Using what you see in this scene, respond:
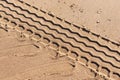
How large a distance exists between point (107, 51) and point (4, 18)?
218cm

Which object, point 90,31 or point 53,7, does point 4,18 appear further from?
point 90,31

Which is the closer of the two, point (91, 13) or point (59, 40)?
point (59, 40)

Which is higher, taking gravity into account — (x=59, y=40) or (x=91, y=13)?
(x=91, y=13)

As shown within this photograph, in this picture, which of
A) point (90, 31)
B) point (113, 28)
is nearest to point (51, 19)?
point (90, 31)

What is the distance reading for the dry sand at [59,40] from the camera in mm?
4855

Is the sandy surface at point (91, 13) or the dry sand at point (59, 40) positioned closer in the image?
the dry sand at point (59, 40)

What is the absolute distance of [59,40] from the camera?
555cm

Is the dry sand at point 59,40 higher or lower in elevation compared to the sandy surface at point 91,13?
lower

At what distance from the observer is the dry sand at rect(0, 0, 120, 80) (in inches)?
191

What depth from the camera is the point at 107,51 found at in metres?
5.30

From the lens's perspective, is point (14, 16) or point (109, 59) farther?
point (14, 16)

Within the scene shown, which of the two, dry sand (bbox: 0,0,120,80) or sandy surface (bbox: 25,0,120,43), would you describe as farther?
sandy surface (bbox: 25,0,120,43)

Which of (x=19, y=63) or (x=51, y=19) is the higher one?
(x=51, y=19)

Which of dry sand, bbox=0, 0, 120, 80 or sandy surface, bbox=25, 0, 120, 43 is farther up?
sandy surface, bbox=25, 0, 120, 43
